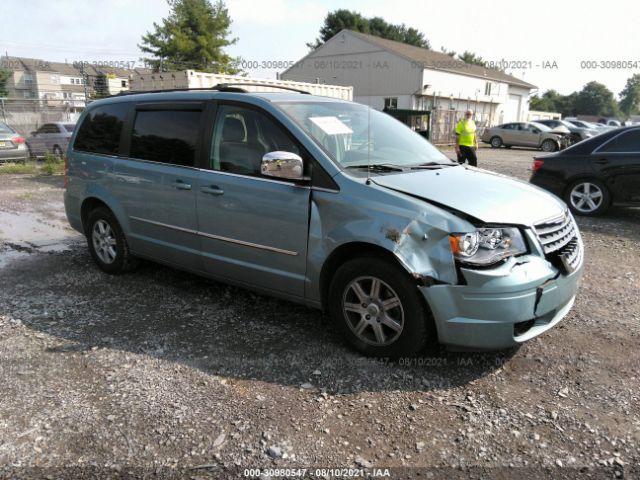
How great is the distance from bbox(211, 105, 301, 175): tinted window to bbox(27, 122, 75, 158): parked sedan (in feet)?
49.0

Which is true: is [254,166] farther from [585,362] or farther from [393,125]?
[585,362]

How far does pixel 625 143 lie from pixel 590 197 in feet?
3.17

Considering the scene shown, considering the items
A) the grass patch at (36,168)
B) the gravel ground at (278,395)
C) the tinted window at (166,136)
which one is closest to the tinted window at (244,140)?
the tinted window at (166,136)

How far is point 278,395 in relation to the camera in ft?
10.4

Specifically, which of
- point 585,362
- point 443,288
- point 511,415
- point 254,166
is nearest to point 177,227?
point 254,166

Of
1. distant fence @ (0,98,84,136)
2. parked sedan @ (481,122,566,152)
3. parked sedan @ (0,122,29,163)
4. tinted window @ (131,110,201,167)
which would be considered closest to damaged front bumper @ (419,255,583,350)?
tinted window @ (131,110,201,167)

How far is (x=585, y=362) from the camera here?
3582 mm

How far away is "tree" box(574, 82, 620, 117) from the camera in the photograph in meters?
101

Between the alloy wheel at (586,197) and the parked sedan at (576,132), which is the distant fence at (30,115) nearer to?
the alloy wheel at (586,197)

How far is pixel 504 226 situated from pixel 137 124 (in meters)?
3.58

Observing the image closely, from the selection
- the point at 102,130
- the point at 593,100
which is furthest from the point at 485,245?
the point at 593,100

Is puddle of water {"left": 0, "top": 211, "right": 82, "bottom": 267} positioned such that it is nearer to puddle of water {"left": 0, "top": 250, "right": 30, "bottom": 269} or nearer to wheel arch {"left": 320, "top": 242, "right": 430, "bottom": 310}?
puddle of water {"left": 0, "top": 250, "right": 30, "bottom": 269}

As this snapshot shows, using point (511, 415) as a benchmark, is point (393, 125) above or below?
above

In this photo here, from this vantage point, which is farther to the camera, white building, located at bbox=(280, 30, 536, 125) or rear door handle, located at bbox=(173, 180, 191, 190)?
white building, located at bbox=(280, 30, 536, 125)
